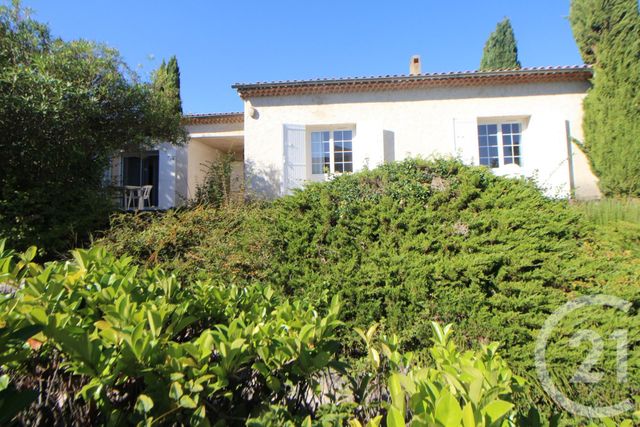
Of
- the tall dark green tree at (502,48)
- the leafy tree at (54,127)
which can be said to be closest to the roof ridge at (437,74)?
the leafy tree at (54,127)

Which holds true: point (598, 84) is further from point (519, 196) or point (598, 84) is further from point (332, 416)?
point (332, 416)

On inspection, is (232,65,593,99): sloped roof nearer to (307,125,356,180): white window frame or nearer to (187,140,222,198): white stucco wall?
(307,125,356,180): white window frame

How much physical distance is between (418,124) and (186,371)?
9.94 m

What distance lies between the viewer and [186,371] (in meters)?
1.09

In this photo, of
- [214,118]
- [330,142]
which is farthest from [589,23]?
[214,118]

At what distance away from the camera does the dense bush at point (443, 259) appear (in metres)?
2.91

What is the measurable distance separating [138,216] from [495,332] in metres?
5.75

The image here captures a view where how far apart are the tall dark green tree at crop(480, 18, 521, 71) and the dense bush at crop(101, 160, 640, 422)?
15.7m

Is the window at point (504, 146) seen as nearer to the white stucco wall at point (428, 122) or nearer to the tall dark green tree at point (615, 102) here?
the white stucco wall at point (428, 122)

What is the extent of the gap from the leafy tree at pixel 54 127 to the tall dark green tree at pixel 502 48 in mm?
16009

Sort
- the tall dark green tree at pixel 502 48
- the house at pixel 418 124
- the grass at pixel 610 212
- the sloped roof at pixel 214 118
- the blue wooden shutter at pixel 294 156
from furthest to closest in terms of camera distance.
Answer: the tall dark green tree at pixel 502 48
the sloped roof at pixel 214 118
the blue wooden shutter at pixel 294 156
the house at pixel 418 124
the grass at pixel 610 212

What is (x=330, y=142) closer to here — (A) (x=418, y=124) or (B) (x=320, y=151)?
(B) (x=320, y=151)

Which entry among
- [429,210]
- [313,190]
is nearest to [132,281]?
[313,190]

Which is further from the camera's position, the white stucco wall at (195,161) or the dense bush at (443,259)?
the white stucco wall at (195,161)
